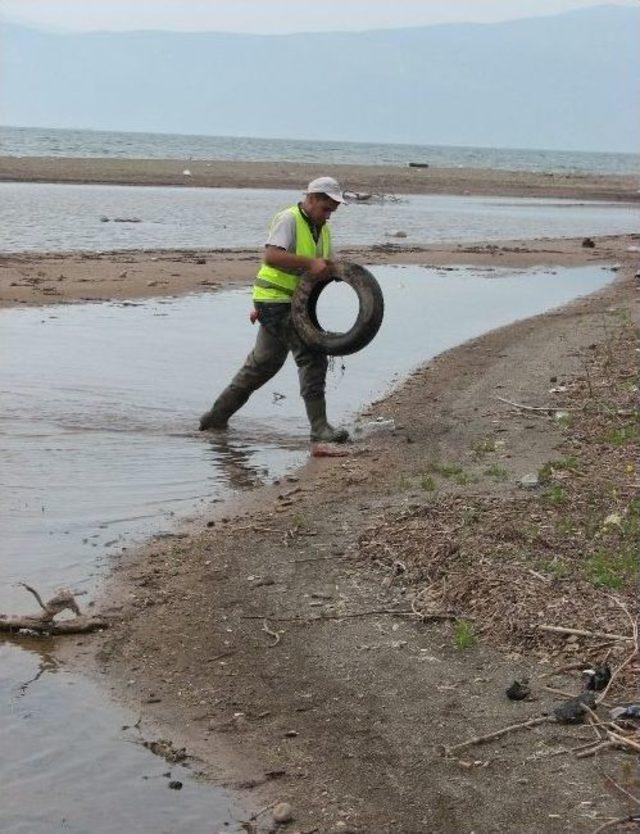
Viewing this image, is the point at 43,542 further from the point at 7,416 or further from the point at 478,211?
the point at 478,211

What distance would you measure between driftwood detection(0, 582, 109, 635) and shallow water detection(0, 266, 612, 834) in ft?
0.35

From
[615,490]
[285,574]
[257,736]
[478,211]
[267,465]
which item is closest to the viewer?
[257,736]

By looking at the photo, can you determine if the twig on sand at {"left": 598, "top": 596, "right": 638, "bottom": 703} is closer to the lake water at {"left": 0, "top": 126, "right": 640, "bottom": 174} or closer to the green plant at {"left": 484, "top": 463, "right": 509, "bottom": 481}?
the green plant at {"left": 484, "top": 463, "right": 509, "bottom": 481}

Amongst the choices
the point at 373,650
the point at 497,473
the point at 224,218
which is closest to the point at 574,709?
the point at 373,650

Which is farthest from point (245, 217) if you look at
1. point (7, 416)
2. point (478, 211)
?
point (7, 416)

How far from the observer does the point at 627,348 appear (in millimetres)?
14531

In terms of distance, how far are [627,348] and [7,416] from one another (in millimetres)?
6391

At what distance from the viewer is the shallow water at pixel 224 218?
29.8 m

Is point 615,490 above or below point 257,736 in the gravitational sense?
above

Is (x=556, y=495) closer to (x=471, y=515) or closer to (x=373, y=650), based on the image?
(x=471, y=515)

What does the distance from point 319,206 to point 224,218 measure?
91.0 feet

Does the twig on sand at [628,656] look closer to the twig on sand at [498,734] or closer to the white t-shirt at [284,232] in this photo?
the twig on sand at [498,734]

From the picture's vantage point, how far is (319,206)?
10.4 meters

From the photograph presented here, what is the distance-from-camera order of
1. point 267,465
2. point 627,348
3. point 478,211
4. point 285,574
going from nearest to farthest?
1. point 285,574
2. point 267,465
3. point 627,348
4. point 478,211
